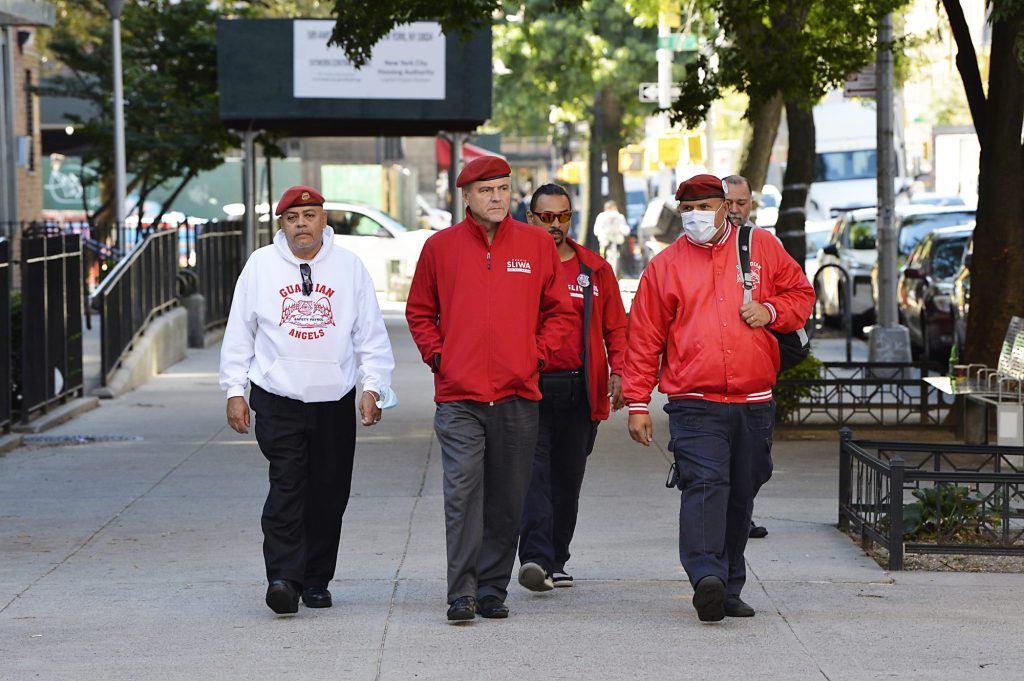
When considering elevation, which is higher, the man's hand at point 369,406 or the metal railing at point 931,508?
the man's hand at point 369,406

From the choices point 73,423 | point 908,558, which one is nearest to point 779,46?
point 73,423

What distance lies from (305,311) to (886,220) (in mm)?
12368

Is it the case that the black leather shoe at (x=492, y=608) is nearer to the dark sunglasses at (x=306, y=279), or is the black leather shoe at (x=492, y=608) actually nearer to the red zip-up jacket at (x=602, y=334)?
the red zip-up jacket at (x=602, y=334)

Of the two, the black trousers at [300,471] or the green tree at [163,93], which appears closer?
the black trousers at [300,471]

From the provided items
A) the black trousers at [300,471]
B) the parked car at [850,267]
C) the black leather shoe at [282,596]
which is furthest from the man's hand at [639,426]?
the parked car at [850,267]

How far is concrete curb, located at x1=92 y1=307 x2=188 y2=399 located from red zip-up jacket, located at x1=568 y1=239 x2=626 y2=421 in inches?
373

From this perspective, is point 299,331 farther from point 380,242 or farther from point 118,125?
point 380,242

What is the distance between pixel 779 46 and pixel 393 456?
5540 mm

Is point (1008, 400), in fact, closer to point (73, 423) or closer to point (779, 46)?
point (779, 46)

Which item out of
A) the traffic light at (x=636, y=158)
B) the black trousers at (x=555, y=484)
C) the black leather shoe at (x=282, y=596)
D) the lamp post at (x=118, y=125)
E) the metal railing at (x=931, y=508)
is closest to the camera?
the black leather shoe at (x=282, y=596)

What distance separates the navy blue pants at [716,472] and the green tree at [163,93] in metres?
20.6

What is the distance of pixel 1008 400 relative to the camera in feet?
38.7

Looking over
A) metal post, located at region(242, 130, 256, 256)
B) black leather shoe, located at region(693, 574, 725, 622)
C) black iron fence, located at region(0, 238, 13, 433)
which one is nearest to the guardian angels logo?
black leather shoe, located at region(693, 574, 725, 622)

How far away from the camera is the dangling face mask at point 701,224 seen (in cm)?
699
